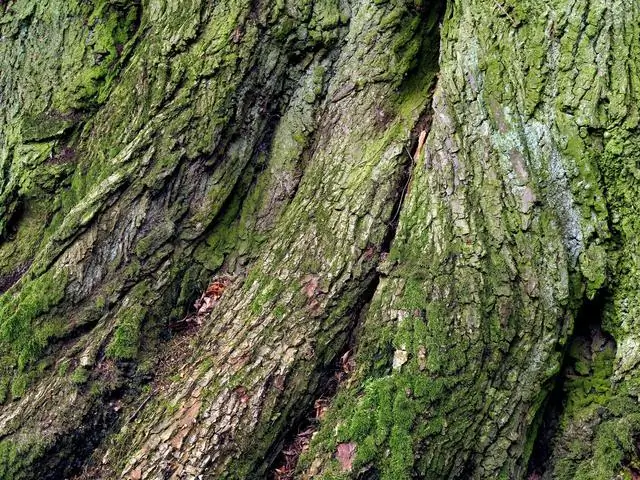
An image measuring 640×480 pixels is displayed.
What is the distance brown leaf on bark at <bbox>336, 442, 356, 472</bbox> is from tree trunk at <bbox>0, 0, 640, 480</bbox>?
0.01m

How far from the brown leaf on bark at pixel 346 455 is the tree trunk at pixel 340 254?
0.04ft

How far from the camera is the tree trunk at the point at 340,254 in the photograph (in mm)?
3547

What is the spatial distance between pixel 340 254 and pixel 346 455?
1176mm

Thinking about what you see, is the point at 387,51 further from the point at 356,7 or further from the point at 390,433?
the point at 390,433

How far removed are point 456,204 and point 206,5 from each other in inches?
90.4

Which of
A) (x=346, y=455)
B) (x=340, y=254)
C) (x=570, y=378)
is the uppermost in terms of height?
(x=340, y=254)

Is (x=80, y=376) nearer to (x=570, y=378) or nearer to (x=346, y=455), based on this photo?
(x=346, y=455)

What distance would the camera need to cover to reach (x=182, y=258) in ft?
14.0

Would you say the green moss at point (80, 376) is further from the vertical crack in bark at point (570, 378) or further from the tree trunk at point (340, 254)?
the vertical crack in bark at point (570, 378)

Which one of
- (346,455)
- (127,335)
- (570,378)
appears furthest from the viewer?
(127,335)

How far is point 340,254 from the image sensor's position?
3.90 meters

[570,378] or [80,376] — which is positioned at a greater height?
[80,376]

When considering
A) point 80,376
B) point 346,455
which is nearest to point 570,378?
point 346,455

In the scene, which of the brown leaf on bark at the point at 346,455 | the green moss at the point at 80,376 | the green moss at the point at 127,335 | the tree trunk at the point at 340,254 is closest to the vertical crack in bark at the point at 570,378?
the tree trunk at the point at 340,254
